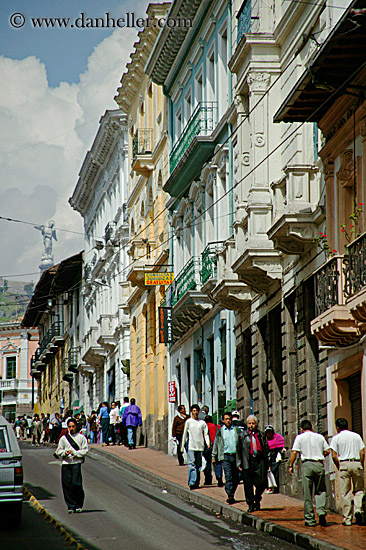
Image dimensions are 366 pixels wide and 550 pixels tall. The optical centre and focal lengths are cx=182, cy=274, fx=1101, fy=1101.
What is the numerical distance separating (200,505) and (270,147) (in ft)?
25.0

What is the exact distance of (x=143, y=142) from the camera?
1724 inches

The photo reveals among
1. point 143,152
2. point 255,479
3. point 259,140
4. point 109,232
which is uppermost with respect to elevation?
point 143,152

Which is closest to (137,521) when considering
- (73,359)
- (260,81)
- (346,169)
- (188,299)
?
(346,169)

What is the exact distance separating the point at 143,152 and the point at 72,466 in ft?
82.0

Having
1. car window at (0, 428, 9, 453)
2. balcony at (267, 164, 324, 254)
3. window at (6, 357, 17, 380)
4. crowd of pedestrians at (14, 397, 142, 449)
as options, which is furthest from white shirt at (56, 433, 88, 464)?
window at (6, 357, 17, 380)

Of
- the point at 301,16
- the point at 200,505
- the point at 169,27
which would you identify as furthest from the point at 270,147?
the point at 169,27

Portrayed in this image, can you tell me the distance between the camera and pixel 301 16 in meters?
21.4

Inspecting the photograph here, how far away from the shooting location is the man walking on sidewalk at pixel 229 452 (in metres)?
19.9

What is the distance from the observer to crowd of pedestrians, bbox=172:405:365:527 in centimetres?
1631

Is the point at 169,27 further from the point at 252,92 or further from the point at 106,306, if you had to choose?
the point at 106,306

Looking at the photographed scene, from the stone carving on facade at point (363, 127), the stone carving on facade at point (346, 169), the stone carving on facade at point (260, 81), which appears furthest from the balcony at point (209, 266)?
the stone carving on facade at point (363, 127)

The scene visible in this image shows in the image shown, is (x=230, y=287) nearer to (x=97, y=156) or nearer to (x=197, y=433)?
(x=197, y=433)

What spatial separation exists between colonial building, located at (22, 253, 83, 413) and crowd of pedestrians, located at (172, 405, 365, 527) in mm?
41427

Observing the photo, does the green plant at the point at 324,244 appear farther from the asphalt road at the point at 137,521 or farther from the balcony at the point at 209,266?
the balcony at the point at 209,266
